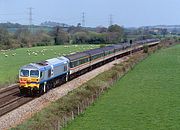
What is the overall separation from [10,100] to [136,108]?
10798 millimetres

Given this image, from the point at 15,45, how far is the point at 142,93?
4291 inches

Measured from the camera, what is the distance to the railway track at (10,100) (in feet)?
103

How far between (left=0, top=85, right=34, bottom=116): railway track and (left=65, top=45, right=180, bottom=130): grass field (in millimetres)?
5473

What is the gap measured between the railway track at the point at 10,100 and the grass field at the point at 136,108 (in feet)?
18.0

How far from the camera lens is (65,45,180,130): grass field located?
28359mm

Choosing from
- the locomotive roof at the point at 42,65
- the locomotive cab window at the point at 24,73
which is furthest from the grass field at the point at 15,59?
the locomotive cab window at the point at 24,73

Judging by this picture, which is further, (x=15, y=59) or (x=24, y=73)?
(x=15, y=59)

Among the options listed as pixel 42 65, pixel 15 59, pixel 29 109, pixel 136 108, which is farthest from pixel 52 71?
pixel 15 59

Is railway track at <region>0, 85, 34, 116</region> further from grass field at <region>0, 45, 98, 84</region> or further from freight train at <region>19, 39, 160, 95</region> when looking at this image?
grass field at <region>0, 45, 98, 84</region>

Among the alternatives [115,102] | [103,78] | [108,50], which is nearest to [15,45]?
[108,50]

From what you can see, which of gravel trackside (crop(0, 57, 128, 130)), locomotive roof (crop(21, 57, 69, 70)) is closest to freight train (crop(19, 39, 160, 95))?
locomotive roof (crop(21, 57, 69, 70))

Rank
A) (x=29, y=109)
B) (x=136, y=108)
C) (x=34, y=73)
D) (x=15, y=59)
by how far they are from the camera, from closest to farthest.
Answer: (x=29, y=109), (x=136, y=108), (x=34, y=73), (x=15, y=59)

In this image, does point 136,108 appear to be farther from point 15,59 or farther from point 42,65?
point 15,59

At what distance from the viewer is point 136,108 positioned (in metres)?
34.4
